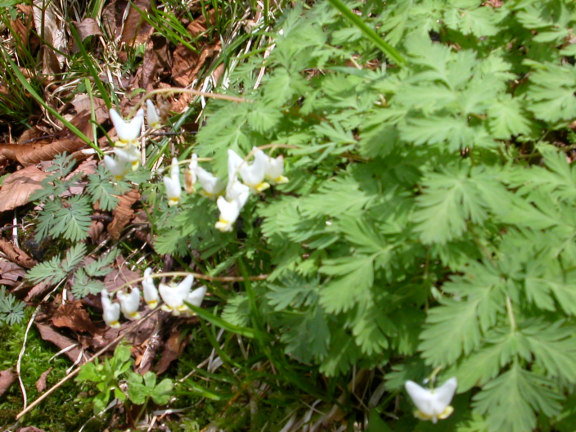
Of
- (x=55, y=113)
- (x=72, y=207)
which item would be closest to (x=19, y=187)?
(x=55, y=113)

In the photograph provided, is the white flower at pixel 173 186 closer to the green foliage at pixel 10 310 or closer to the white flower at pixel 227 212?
the white flower at pixel 227 212

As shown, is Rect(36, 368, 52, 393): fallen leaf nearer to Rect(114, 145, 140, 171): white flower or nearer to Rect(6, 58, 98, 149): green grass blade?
Rect(6, 58, 98, 149): green grass blade

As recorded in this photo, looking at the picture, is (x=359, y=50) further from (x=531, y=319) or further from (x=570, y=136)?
(x=531, y=319)

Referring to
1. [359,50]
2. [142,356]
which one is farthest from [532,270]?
[142,356]

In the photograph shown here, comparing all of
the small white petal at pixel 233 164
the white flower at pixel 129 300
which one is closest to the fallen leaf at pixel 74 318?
the white flower at pixel 129 300

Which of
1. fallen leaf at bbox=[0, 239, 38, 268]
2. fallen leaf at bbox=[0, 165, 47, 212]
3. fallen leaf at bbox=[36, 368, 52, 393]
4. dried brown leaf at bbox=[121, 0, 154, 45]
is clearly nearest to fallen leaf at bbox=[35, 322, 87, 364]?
fallen leaf at bbox=[36, 368, 52, 393]

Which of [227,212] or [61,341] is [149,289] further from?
[61,341]

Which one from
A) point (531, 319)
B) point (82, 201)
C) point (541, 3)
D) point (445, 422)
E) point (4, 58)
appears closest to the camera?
point (531, 319)

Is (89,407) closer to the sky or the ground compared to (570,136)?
closer to the ground
